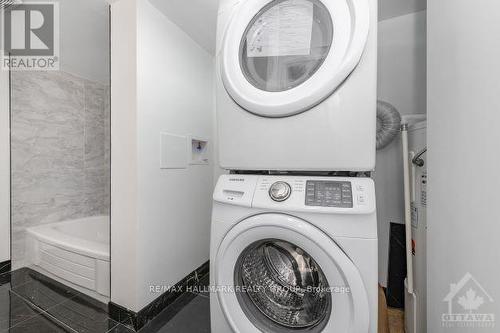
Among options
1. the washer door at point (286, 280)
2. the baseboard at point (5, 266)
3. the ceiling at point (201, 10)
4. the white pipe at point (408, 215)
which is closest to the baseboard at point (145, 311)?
the washer door at point (286, 280)

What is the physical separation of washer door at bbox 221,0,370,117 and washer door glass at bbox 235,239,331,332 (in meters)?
0.53

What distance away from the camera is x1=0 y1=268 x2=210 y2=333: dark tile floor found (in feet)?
4.60

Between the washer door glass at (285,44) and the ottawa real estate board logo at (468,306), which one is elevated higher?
the washer door glass at (285,44)

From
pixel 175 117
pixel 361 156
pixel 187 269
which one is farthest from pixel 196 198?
pixel 361 156

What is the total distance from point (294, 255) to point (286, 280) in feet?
0.39

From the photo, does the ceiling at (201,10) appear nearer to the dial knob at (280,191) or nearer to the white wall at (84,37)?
the white wall at (84,37)

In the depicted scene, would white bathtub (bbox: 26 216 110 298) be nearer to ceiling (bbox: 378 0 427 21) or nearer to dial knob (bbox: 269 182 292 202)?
dial knob (bbox: 269 182 292 202)

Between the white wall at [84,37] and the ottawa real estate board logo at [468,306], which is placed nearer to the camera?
the ottawa real estate board logo at [468,306]

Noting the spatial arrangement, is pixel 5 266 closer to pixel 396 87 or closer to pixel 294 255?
pixel 294 255

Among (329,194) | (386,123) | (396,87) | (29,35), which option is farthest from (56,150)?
(396,87)

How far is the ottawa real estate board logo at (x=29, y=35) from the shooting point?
1.53m

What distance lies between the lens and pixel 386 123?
56.9 inches

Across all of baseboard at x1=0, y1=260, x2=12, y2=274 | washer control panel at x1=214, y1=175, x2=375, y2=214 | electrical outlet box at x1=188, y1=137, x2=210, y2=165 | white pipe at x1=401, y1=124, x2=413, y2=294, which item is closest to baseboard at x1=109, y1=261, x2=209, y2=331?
electrical outlet box at x1=188, y1=137, x2=210, y2=165

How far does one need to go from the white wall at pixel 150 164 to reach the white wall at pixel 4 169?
145cm
